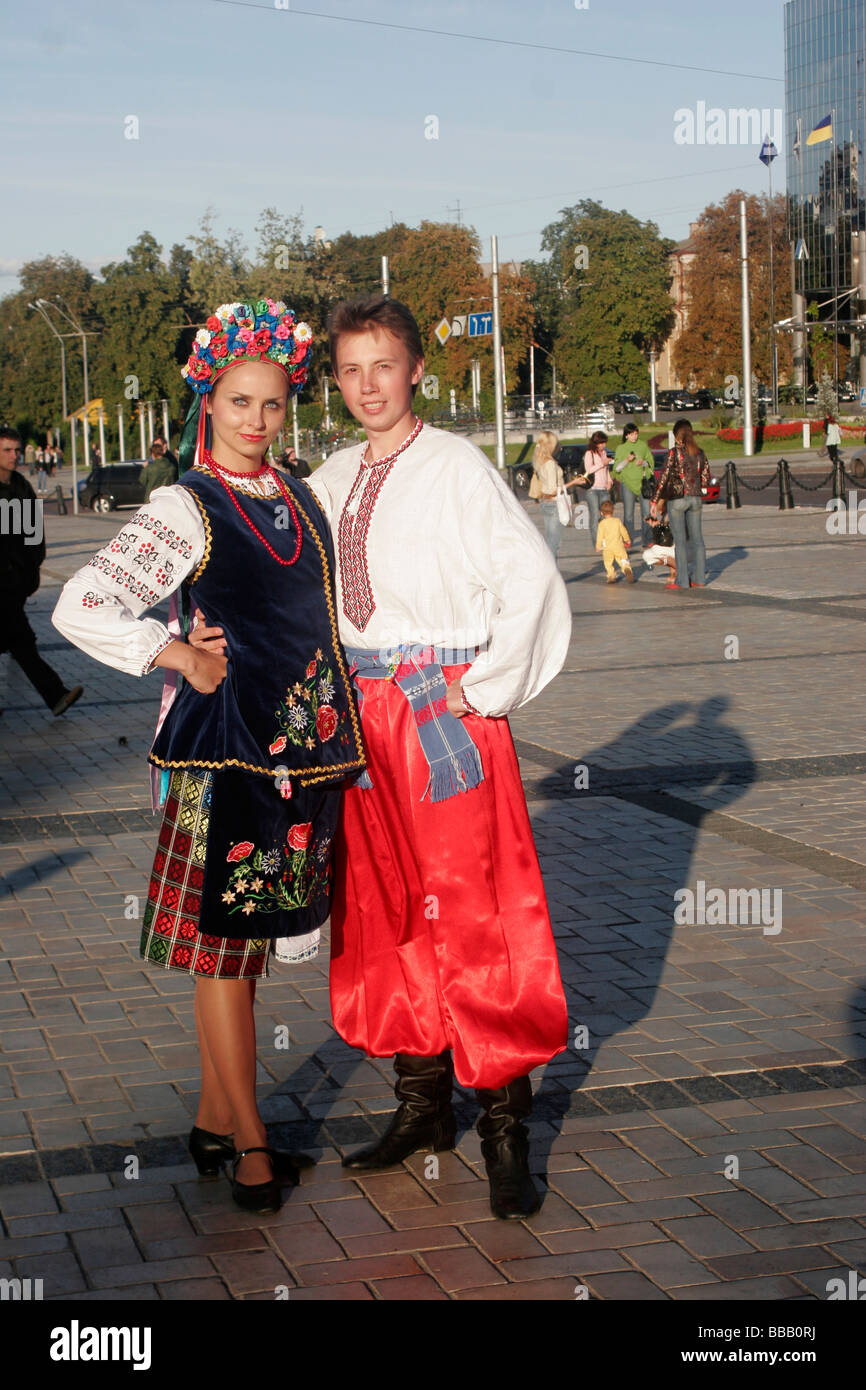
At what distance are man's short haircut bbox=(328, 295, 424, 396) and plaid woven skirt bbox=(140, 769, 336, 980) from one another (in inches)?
39.9

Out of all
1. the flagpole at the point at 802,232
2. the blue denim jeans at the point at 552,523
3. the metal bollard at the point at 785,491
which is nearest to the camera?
the blue denim jeans at the point at 552,523

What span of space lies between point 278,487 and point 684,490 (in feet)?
41.9

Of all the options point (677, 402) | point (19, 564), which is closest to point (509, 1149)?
point (19, 564)

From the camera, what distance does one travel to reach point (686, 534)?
53.9 ft

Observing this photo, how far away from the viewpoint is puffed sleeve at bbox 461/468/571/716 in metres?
3.46

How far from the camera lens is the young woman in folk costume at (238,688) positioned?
339 centimetres

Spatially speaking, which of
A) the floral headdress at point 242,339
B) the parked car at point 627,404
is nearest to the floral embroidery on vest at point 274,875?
the floral headdress at point 242,339

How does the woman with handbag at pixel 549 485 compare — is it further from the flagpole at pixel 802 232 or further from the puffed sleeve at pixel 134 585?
the flagpole at pixel 802 232

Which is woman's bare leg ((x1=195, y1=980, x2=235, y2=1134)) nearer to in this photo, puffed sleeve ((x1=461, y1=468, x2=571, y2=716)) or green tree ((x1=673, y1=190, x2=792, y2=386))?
puffed sleeve ((x1=461, y1=468, x2=571, y2=716))

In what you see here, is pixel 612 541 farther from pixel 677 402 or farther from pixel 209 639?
pixel 677 402

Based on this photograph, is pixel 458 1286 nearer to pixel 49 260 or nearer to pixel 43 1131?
pixel 43 1131
